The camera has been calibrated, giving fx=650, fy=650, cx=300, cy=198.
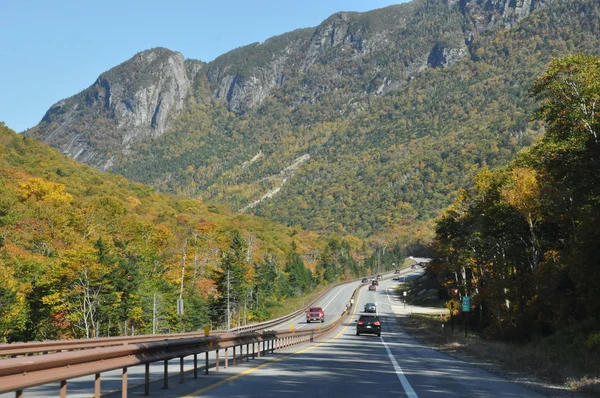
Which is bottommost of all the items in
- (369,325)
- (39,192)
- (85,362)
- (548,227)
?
(369,325)

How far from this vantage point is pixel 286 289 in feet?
445

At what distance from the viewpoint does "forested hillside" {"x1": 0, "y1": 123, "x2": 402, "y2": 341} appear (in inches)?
2384

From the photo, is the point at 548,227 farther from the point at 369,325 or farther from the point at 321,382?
the point at 321,382

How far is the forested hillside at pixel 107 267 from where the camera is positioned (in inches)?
2384

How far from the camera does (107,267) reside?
6306 centimetres

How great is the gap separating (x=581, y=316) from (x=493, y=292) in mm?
12767

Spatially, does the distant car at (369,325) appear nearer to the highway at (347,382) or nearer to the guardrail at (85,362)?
the highway at (347,382)

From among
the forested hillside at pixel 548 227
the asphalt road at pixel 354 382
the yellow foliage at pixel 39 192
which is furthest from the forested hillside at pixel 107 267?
the asphalt road at pixel 354 382

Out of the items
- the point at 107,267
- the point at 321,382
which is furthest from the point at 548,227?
the point at 107,267

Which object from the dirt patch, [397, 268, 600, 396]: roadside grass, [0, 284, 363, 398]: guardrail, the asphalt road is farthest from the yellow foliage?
[0, 284, 363, 398]: guardrail

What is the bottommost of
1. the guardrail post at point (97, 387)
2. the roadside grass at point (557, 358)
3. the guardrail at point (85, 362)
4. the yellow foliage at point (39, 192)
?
the roadside grass at point (557, 358)

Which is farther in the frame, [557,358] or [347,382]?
[557,358]

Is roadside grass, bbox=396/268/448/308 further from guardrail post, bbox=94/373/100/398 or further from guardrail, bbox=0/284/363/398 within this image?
guardrail post, bbox=94/373/100/398

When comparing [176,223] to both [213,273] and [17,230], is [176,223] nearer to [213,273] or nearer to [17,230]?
[213,273]
